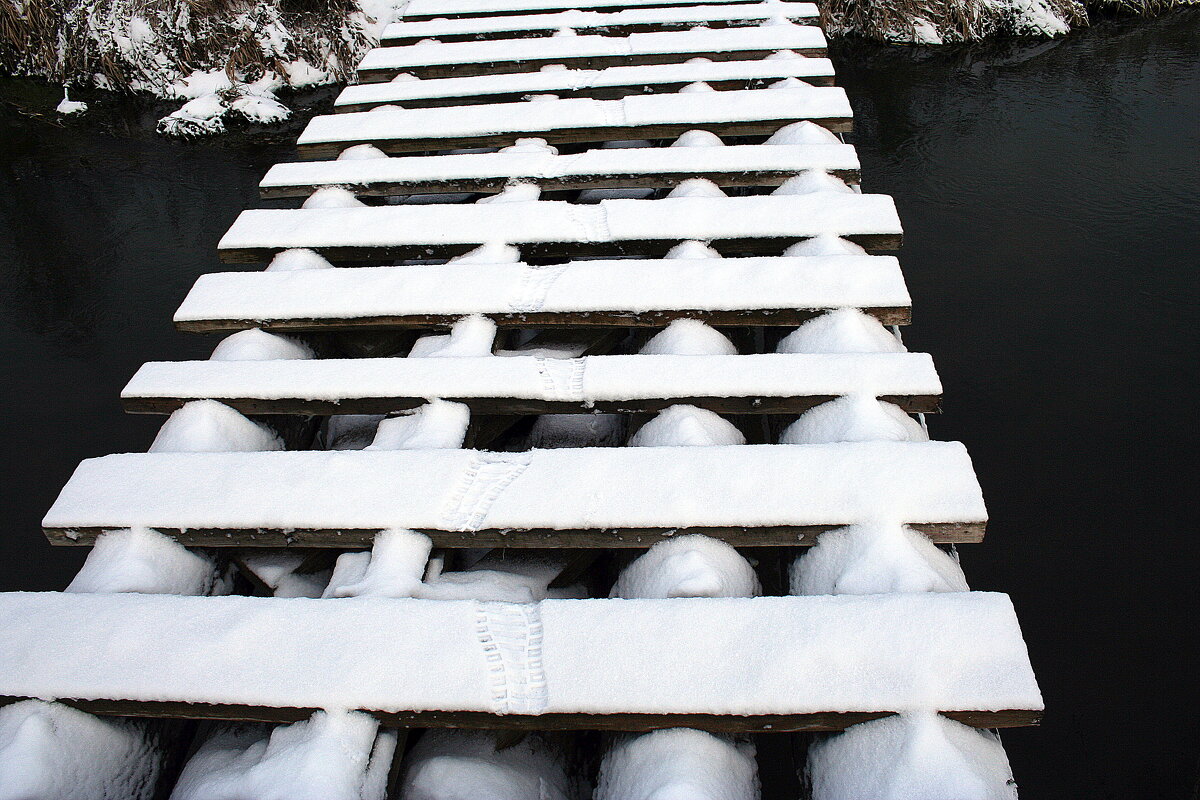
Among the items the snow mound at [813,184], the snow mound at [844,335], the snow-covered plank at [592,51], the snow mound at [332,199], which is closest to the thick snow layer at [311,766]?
the snow mound at [844,335]

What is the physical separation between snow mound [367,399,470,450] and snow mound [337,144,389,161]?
1.31 m

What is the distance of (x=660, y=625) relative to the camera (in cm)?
127

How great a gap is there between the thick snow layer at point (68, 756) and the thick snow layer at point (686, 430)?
3.62ft

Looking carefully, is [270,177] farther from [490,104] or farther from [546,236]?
[546,236]

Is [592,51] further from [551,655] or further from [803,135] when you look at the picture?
[551,655]

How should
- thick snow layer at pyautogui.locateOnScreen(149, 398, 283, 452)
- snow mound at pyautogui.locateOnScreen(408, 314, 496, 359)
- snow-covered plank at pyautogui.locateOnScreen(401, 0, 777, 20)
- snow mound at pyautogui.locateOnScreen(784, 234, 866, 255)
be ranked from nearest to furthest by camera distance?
1. thick snow layer at pyautogui.locateOnScreen(149, 398, 283, 452)
2. snow mound at pyautogui.locateOnScreen(408, 314, 496, 359)
3. snow mound at pyautogui.locateOnScreen(784, 234, 866, 255)
4. snow-covered plank at pyautogui.locateOnScreen(401, 0, 777, 20)

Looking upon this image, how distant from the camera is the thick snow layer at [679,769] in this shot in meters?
1.16

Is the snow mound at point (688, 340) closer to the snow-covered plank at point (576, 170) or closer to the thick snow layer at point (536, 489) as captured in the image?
the thick snow layer at point (536, 489)

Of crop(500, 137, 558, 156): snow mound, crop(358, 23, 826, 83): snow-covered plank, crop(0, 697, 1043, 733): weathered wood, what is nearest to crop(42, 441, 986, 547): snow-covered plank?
crop(0, 697, 1043, 733): weathered wood

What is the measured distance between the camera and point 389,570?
55.8 inches

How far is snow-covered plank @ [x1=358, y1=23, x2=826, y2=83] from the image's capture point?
3086 millimetres

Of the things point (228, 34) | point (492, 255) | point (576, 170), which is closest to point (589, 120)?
point (576, 170)

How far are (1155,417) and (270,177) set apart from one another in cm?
300

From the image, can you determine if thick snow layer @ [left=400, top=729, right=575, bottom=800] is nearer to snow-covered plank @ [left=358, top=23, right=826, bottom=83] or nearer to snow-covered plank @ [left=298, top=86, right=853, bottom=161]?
snow-covered plank @ [left=298, top=86, right=853, bottom=161]
